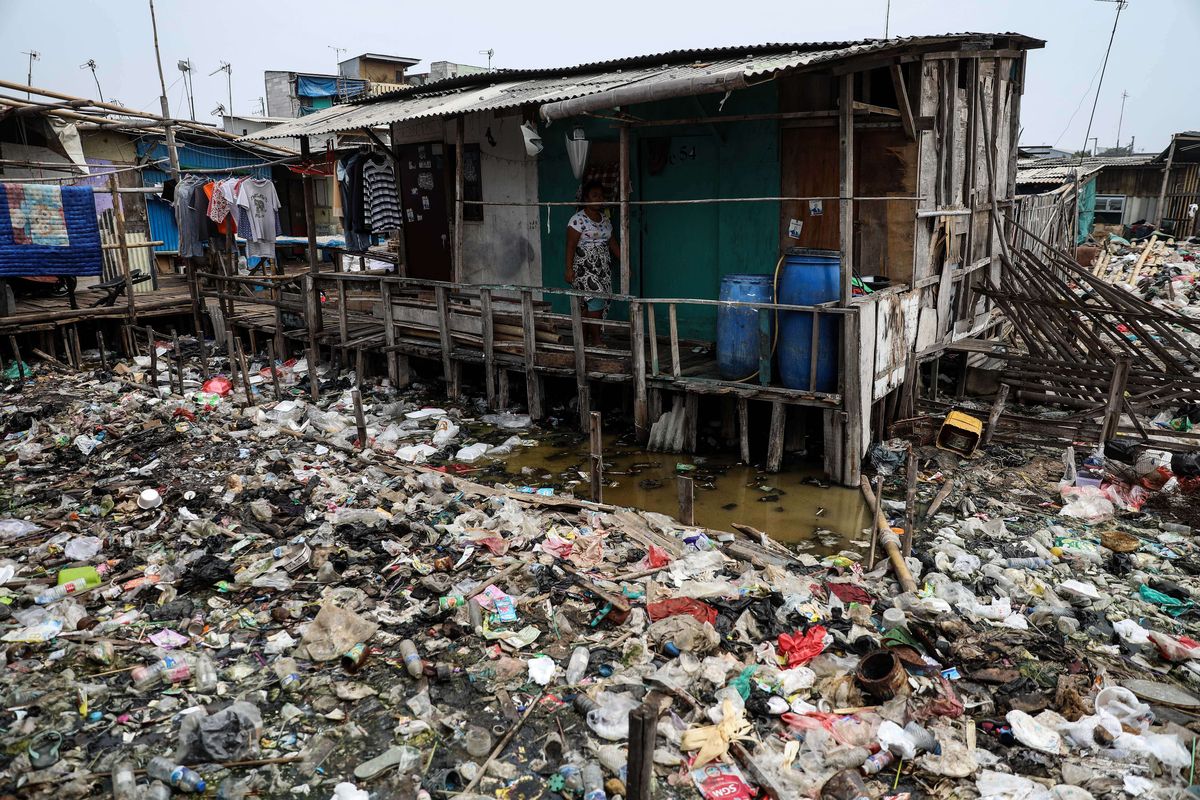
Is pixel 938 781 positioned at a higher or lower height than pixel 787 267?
lower

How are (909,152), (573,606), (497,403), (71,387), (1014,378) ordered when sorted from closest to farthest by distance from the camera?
(573,606), (909,152), (1014,378), (497,403), (71,387)

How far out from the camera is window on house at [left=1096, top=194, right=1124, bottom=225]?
29.3 metres

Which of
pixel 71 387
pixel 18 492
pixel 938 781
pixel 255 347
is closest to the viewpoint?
pixel 938 781

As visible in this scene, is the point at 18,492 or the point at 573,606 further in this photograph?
the point at 18,492

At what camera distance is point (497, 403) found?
1090cm

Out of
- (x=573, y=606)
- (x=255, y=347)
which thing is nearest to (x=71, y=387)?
(x=255, y=347)

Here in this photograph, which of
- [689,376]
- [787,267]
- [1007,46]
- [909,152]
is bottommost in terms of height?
[689,376]

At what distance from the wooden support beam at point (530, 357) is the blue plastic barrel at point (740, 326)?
2.52 metres

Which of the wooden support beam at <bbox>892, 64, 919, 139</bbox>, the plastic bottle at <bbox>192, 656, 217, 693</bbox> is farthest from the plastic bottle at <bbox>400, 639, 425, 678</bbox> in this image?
the wooden support beam at <bbox>892, 64, 919, 139</bbox>

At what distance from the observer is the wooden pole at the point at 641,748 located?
122 inches

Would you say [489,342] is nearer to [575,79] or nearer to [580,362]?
[580,362]

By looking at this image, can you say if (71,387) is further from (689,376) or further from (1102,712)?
(1102,712)

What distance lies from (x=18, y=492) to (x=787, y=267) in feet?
24.6

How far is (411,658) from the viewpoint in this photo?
4.65 meters
